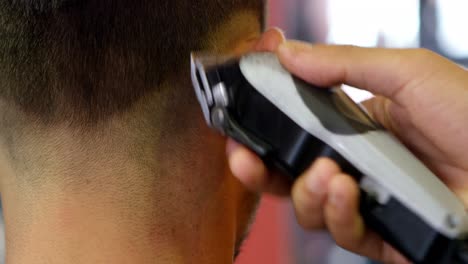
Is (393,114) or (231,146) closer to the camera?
(231,146)

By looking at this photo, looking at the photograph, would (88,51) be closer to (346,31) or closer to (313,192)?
(313,192)

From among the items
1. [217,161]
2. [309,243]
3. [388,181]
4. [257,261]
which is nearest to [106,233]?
[217,161]

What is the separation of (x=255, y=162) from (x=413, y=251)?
0.18 m

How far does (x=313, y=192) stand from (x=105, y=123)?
0.77 feet

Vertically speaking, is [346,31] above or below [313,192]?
below

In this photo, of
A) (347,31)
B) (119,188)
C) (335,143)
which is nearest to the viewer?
(335,143)

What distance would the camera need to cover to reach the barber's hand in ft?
2.02

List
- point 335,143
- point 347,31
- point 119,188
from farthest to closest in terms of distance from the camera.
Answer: point 347,31
point 119,188
point 335,143

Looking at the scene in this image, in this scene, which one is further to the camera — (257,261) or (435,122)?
(257,261)

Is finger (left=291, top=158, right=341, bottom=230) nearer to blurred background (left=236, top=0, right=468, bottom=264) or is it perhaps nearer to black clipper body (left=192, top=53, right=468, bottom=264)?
black clipper body (left=192, top=53, right=468, bottom=264)

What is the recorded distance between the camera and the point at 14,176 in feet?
2.32

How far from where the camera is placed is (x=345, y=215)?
0.60 meters

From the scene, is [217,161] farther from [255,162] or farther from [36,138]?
[36,138]

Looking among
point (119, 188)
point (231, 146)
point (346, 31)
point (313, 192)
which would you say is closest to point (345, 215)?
point (313, 192)
